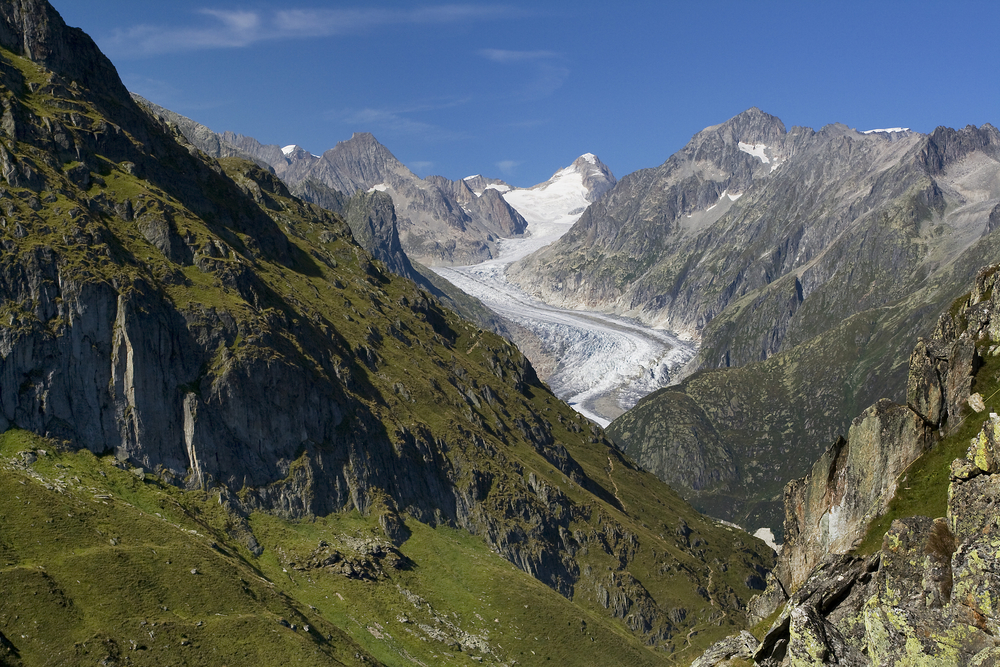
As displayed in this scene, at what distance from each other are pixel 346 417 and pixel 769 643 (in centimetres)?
16349

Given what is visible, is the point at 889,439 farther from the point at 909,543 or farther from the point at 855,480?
the point at 909,543

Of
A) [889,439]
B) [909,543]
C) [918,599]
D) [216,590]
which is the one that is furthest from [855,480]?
[216,590]

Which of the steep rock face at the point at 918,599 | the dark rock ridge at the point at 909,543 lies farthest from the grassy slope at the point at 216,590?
the steep rock face at the point at 918,599

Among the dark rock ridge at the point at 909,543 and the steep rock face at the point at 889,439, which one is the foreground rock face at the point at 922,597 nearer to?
Answer: the dark rock ridge at the point at 909,543

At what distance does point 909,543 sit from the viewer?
123 feet

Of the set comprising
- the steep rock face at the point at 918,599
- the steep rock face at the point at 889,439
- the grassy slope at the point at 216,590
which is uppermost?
the steep rock face at the point at 889,439

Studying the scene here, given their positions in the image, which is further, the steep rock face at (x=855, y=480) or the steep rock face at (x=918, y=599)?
the steep rock face at (x=855, y=480)

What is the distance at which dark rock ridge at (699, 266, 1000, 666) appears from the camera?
1318 inches

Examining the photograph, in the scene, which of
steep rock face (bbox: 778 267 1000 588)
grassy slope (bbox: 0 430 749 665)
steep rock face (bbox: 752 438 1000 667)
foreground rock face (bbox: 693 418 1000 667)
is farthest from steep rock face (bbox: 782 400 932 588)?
grassy slope (bbox: 0 430 749 665)

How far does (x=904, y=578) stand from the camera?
36.4 m

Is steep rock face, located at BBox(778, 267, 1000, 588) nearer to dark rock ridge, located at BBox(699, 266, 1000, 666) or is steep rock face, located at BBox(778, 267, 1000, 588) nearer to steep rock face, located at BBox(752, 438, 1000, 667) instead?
dark rock ridge, located at BBox(699, 266, 1000, 666)

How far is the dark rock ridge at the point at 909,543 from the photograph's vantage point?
33.5 m

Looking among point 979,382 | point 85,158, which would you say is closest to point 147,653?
point 979,382

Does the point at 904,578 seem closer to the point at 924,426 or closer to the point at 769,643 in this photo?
the point at 769,643
